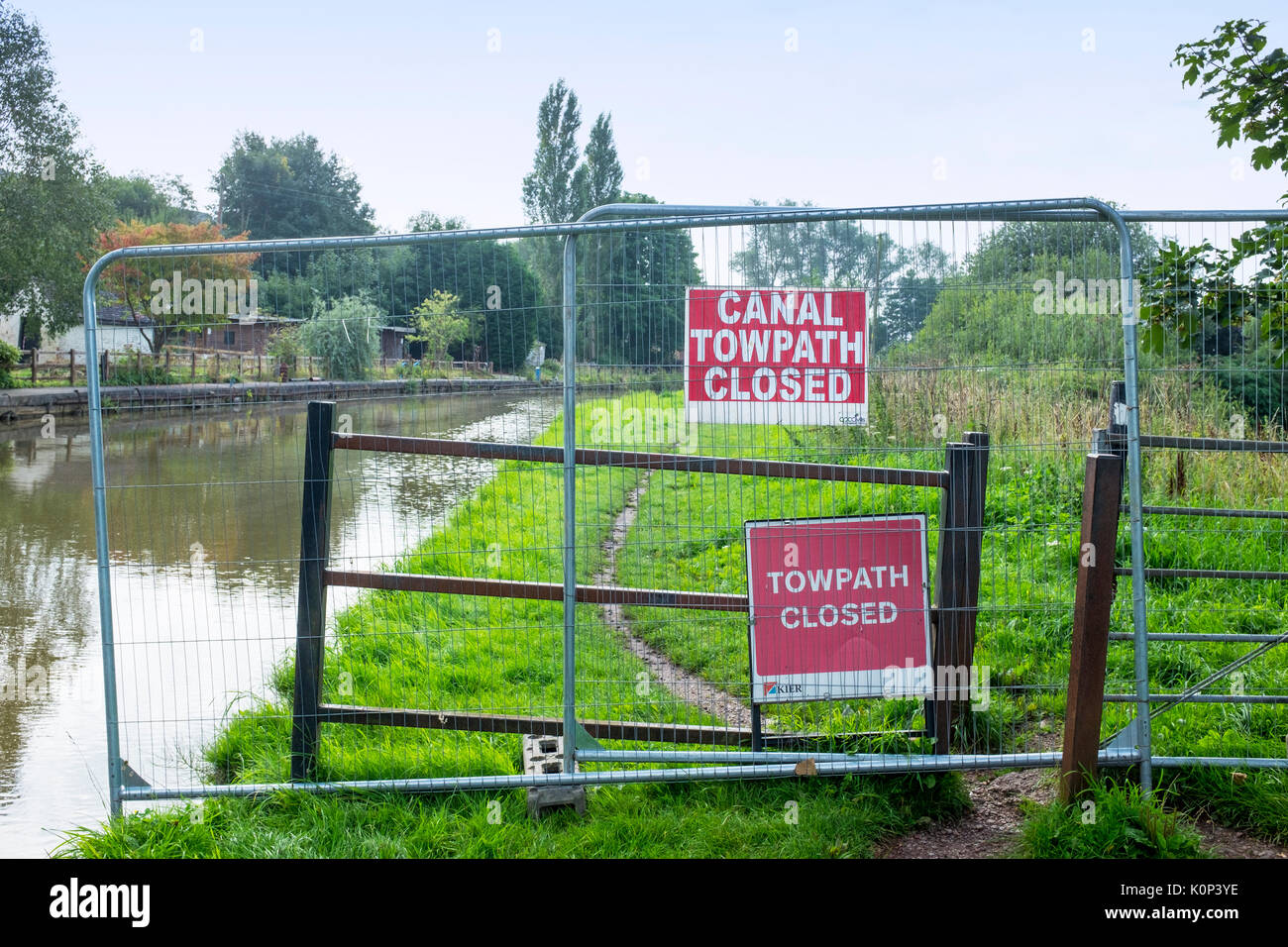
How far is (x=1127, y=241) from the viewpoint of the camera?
401cm

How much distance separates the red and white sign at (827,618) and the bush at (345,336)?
6.15 feet

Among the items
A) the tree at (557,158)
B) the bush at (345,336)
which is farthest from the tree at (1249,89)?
the tree at (557,158)

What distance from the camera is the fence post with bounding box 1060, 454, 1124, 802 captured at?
392 centimetres

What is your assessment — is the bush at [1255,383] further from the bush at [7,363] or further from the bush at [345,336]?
the bush at [7,363]

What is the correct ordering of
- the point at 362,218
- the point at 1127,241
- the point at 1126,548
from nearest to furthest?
the point at 1127,241 < the point at 1126,548 < the point at 362,218

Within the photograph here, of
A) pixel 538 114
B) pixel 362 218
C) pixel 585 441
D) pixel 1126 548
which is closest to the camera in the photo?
pixel 585 441

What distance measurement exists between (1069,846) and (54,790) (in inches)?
185

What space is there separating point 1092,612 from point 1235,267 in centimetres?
179

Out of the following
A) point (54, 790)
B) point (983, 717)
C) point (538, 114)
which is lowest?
point (54, 790)

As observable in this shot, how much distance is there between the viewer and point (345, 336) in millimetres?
4289

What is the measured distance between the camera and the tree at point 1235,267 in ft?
14.3

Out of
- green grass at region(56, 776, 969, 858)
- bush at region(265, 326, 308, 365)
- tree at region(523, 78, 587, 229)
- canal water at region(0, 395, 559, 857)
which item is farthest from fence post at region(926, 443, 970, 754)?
tree at region(523, 78, 587, 229)

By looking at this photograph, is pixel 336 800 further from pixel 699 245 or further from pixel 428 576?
pixel 699 245

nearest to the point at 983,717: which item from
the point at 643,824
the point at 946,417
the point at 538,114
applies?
the point at 946,417
